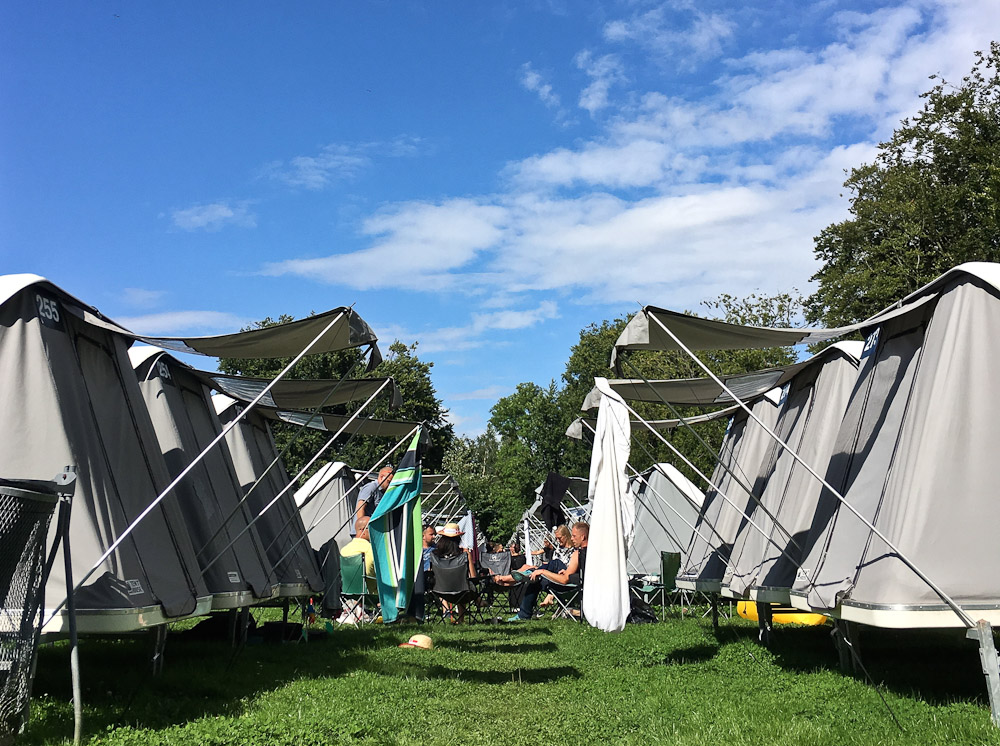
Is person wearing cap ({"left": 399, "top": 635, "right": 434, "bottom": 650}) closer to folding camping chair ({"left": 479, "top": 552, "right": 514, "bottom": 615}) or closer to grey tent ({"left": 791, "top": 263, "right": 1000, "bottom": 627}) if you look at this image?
grey tent ({"left": 791, "top": 263, "right": 1000, "bottom": 627})

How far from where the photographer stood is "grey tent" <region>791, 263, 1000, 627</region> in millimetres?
5480

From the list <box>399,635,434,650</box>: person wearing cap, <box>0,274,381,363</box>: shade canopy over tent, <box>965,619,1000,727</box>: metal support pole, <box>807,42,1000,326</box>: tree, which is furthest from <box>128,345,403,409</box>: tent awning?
<box>807,42,1000,326</box>: tree

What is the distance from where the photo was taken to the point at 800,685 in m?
6.81

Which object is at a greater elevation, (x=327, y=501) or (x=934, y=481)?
(x=327, y=501)

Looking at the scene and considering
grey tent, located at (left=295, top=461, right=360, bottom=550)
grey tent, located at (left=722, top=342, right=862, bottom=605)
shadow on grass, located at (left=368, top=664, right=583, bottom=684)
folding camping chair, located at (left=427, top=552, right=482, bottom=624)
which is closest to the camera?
shadow on grass, located at (left=368, top=664, right=583, bottom=684)

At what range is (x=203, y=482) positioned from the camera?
9523 millimetres

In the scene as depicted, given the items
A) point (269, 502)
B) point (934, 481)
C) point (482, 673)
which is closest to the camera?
point (934, 481)

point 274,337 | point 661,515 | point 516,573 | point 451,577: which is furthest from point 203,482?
point 661,515

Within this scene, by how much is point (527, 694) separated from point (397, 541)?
88.5 inches

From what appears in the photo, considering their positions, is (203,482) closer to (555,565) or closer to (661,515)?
(555,565)

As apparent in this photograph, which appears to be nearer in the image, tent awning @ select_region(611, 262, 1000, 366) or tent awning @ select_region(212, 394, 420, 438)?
tent awning @ select_region(611, 262, 1000, 366)

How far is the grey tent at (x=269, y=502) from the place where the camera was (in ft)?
37.8

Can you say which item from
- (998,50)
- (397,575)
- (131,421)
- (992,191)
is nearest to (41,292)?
(131,421)

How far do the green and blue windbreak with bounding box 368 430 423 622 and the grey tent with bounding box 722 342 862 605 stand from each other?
135 inches
